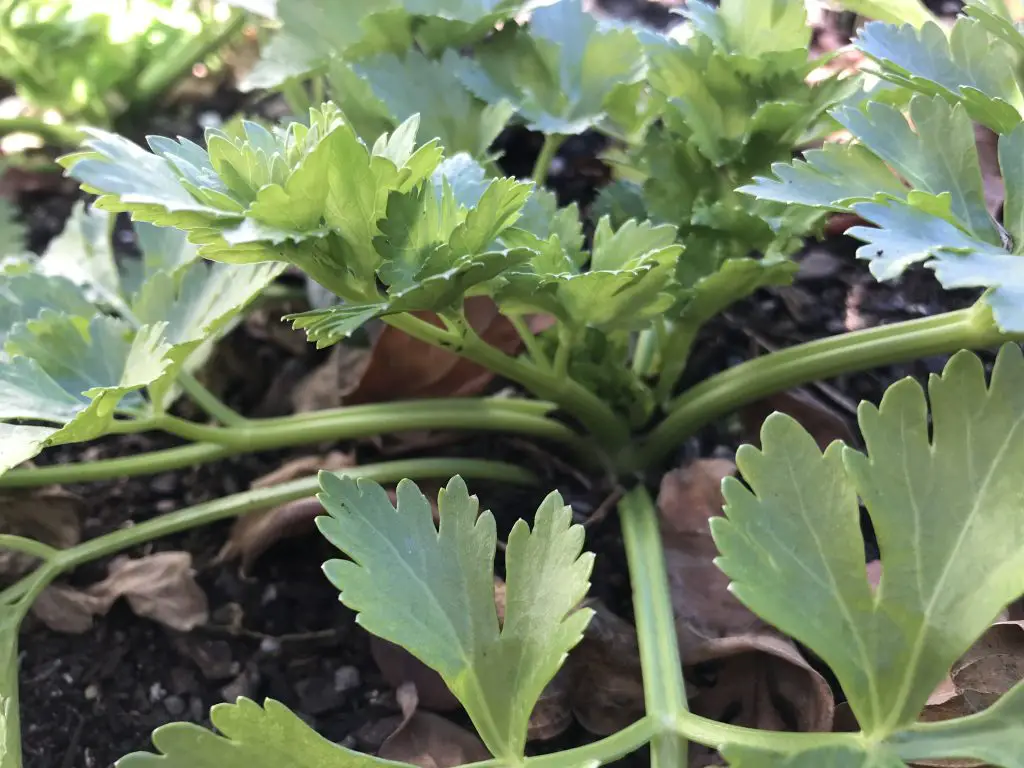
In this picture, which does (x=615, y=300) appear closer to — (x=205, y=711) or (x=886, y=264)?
(x=886, y=264)

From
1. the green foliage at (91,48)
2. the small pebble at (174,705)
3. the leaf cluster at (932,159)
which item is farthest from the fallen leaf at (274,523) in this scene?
the green foliage at (91,48)

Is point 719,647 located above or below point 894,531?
below

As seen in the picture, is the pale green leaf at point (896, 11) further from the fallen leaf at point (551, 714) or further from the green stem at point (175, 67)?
the green stem at point (175, 67)

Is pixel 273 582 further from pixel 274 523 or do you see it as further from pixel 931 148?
pixel 931 148

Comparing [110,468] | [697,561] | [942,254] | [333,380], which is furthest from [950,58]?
[110,468]

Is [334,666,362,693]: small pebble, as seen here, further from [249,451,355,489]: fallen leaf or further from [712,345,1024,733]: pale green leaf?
[712,345,1024,733]: pale green leaf

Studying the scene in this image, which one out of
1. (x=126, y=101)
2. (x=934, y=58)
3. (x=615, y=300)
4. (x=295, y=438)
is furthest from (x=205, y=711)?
(x=126, y=101)
